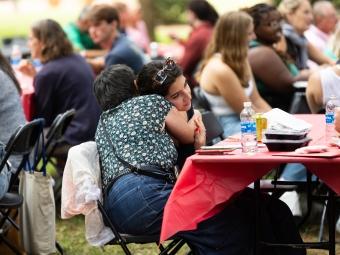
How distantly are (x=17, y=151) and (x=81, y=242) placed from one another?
1.35 m

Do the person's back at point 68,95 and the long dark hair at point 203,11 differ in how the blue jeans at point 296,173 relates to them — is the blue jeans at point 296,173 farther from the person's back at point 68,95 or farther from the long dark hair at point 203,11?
the long dark hair at point 203,11

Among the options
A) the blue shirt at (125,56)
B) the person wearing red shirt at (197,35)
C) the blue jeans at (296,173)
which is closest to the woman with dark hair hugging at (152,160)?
the blue jeans at (296,173)

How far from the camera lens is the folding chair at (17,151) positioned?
491 cm

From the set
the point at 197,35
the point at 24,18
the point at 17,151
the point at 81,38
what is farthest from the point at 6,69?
the point at 24,18

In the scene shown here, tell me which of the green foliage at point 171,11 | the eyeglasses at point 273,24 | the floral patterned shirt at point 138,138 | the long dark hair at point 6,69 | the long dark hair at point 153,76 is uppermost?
the long dark hair at point 153,76

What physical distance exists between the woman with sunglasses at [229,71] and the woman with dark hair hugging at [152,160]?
173 cm

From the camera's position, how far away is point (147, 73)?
4.69 m

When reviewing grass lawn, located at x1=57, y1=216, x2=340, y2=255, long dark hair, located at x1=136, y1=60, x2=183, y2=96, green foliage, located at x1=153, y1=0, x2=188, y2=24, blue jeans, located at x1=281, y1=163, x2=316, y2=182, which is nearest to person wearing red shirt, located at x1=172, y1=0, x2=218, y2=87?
blue jeans, located at x1=281, y1=163, x2=316, y2=182

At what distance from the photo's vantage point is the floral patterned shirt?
4.46 metres

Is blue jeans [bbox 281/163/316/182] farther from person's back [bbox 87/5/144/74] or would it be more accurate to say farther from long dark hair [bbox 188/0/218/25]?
long dark hair [bbox 188/0/218/25]

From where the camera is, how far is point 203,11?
31.0 feet

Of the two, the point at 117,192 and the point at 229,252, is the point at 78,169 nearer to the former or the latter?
the point at 117,192

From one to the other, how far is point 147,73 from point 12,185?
1190mm

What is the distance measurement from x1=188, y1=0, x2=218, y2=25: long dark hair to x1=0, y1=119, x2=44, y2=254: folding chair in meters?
4.49
